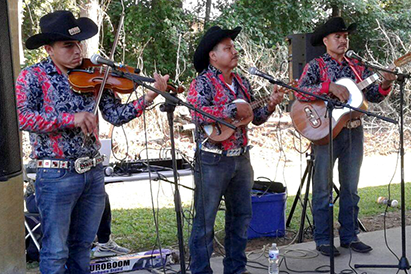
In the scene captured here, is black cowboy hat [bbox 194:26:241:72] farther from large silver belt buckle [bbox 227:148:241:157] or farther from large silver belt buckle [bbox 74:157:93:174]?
large silver belt buckle [bbox 74:157:93:174]

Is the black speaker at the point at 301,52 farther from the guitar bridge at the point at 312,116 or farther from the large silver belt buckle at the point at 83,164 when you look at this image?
the large silver belt buckle at the point at 83,164

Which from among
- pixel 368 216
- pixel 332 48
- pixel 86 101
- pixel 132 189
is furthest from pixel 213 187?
pixel 132 189

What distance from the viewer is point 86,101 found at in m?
3.52

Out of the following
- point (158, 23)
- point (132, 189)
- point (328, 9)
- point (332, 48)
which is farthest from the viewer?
point (328, 9)

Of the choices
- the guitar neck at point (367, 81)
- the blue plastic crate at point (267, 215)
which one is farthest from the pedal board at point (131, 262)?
the guitar neck at point (367, 81)

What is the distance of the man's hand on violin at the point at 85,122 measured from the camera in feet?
10.7

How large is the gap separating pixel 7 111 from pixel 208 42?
221cm

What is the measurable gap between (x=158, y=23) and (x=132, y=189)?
23.5 feet

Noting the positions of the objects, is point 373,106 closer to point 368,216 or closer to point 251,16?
point 251,16

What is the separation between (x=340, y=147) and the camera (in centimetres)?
500

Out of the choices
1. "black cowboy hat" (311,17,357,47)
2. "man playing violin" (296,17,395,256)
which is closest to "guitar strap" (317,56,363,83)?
"man playing violin" (296,17,395,256)

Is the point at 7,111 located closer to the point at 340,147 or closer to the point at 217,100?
the point at 217,100

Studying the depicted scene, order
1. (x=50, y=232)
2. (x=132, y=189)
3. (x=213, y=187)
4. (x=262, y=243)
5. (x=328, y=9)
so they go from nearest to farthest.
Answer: (x=50, y=232)
(x=213, y=187)
(x=262, y=243)
(x=132, y=189)
(x=328, y=9)

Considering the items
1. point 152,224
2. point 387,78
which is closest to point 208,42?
point 387,78
